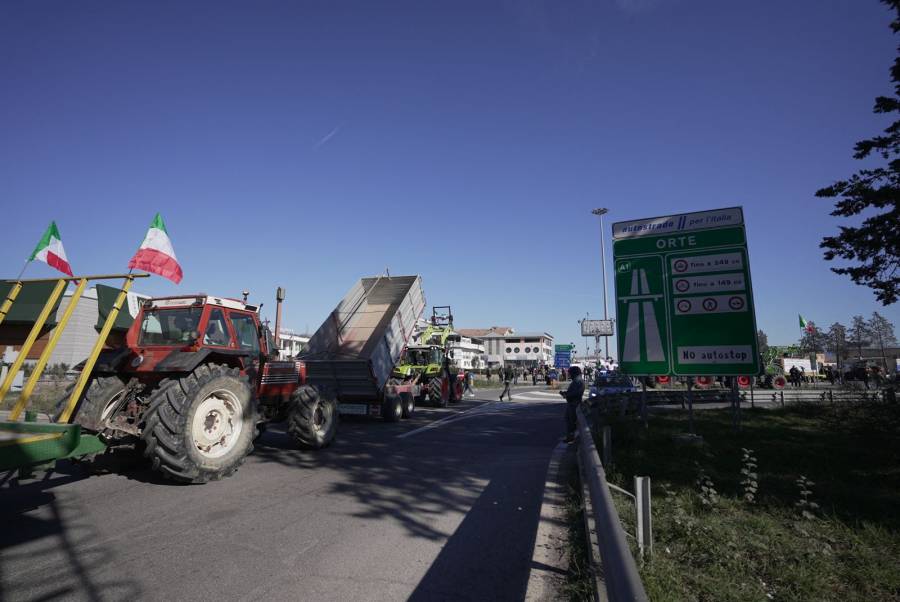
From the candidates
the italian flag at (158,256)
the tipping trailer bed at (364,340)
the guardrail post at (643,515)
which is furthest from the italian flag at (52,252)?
the guardrail post at (643,515)

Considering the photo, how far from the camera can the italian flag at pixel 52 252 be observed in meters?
6.18

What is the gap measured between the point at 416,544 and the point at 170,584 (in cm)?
195

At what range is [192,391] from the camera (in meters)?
5.94

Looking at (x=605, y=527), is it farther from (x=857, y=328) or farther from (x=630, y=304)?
(x=857, y=328)

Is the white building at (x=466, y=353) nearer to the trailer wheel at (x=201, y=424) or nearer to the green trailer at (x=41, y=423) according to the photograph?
the trailer wheel at (x=201, y=424)

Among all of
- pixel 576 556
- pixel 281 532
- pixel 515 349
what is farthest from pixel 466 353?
pixel 576 556

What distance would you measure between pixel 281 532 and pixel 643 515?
3.29 metres

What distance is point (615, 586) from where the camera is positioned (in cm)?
217

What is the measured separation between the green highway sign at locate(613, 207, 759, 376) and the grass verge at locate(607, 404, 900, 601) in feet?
4.88

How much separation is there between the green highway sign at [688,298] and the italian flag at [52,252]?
901 cm

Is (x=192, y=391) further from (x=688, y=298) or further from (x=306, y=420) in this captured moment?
(x=688, y=298)

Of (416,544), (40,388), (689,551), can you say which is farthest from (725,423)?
(40,388)

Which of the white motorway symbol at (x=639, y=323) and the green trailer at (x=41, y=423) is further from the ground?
the white motorway symbol at (x=639, y=323)

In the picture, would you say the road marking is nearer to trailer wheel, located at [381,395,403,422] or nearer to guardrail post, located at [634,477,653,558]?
trailer wheel, located at [381,395,403,422]
